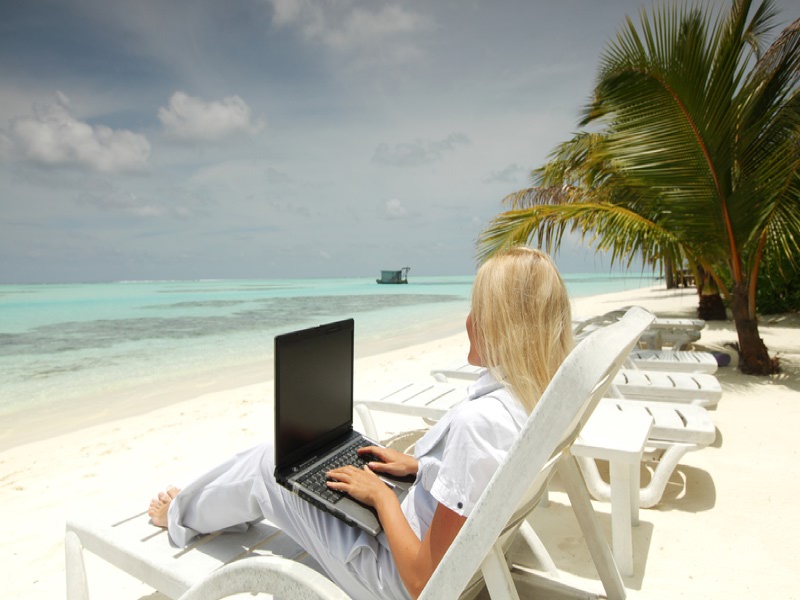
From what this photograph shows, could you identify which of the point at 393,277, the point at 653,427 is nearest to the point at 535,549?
the point at 653,427

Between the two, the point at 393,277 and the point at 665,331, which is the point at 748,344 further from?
the point at 393,277

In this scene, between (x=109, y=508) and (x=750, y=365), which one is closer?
(x=109, y=508)

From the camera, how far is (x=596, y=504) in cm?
289

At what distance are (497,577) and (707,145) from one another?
562 centimetres

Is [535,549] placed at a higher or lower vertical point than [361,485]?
lower

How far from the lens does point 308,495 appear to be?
1443 millimetres

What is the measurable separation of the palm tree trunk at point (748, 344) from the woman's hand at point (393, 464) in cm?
549

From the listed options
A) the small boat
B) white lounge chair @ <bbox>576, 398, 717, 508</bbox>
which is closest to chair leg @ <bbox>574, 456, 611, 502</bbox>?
white lounge chair @ <bbox>576, 398, 717, 508</bbox>

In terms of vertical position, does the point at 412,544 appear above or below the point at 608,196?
below

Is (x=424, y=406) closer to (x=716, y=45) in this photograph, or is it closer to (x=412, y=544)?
(x=412, y=544)

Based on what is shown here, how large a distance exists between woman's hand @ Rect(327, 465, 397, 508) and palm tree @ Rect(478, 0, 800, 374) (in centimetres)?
534

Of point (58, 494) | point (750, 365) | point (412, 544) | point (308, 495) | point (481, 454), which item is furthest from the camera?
point (750, 365)

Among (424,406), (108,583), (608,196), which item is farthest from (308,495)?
(608,196)

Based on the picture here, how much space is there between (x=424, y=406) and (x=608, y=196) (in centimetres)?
583
